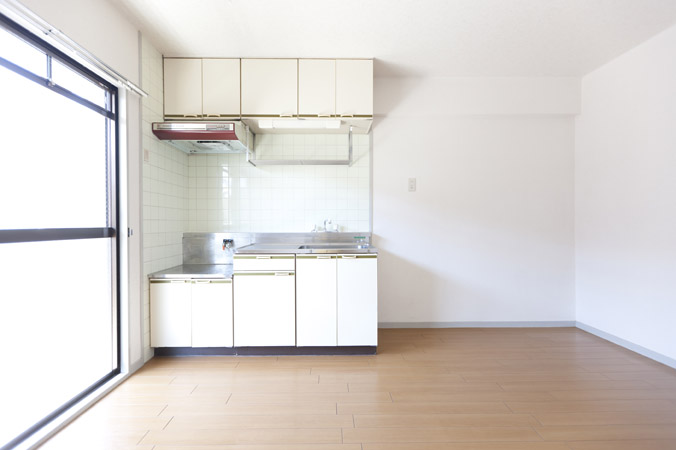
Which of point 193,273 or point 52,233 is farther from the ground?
point 52,233

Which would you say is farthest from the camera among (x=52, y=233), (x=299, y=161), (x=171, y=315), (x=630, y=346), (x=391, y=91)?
(x=391, y=91)

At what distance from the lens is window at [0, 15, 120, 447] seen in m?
1.79

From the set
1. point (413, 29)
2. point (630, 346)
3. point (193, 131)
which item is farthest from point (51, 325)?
point (630, 346)

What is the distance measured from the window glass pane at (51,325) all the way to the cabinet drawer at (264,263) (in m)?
0.94

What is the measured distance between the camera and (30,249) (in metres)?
1.91

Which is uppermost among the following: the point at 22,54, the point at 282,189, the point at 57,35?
the point at 57,35

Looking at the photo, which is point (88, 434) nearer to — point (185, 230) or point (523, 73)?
point (185, 230)

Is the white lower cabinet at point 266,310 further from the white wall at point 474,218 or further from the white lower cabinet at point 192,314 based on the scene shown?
the white wall at point 474,218

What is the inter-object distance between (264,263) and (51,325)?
145cm

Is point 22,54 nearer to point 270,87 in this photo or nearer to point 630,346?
point 270,87

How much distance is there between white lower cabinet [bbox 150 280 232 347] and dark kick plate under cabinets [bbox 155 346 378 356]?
0.30 feet

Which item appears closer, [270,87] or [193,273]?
[193,273]

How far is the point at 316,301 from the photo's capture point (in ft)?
9.96

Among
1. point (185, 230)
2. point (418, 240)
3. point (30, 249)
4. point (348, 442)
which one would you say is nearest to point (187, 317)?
point (185, 230)
